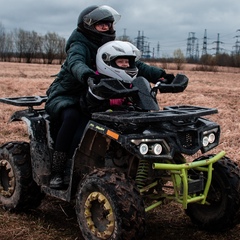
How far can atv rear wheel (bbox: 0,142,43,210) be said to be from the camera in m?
5.02

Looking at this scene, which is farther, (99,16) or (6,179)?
(6,179)

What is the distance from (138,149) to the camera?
142 inches

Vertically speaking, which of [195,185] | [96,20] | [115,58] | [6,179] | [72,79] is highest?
[96,20]

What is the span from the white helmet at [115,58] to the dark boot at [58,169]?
0.91 meters

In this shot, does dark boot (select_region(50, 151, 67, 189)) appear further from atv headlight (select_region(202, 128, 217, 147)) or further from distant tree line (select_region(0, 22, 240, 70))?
distant tree line (select_region(0, 22, 240, 70))

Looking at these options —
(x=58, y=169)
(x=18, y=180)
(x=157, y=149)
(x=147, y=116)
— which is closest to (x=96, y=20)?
(x=147, y=116)

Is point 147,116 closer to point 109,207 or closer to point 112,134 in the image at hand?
point 112,134

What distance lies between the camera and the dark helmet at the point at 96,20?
182 inches

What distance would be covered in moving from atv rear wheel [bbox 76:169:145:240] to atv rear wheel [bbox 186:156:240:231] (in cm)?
103

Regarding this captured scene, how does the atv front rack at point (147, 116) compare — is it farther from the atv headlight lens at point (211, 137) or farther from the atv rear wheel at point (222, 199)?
the atv rear wheel at point (222, 199)

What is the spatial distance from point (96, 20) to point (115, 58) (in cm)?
57

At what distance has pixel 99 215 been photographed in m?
3.89

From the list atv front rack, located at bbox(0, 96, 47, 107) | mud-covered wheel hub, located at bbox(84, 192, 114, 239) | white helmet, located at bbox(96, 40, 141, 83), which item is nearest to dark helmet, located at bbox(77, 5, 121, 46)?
white helmet, located at bbox(96, 40, 141, 83)

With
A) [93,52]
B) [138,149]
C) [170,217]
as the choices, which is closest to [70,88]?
[93,52]
